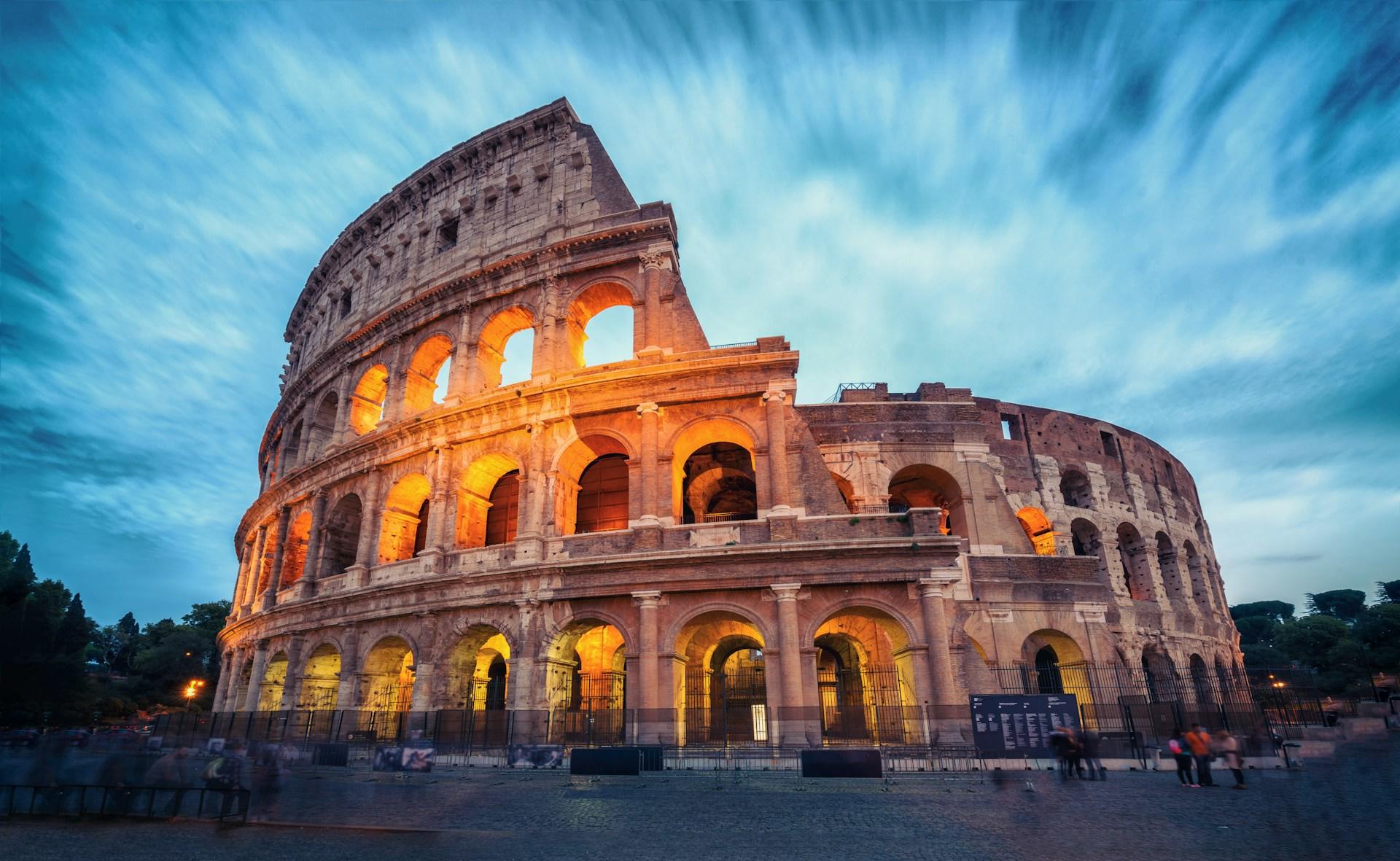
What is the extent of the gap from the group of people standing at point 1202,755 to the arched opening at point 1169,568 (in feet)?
60.6

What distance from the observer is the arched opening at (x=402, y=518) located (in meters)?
20.3

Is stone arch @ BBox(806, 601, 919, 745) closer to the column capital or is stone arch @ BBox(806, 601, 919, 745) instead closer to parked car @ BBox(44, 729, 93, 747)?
the column capital

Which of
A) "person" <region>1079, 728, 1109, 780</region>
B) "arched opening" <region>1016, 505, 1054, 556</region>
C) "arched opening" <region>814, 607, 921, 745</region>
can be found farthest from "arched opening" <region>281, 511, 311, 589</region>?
"arched opening" <region>1016, 505, 1054, 556</region>

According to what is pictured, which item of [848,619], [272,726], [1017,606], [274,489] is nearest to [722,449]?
[848,619]

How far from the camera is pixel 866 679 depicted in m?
19.5

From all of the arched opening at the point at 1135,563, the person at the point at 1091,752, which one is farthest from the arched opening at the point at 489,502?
the arched opening at the point at 1135,563

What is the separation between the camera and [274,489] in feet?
→ 82.8

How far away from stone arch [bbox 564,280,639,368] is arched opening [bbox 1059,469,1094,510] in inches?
682

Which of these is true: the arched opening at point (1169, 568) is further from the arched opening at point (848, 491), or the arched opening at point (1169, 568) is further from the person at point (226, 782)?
the person at point (226, 782)

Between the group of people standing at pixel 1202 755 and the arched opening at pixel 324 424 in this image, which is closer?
the group of people standing at pixel 1202 755

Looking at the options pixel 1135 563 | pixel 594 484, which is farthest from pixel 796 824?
pixel 1135 563

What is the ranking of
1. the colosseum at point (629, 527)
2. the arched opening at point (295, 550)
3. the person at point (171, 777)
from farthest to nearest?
the arched opening at point (295, 550), the colosseum at point (629, 527), the person at point (171, 777)

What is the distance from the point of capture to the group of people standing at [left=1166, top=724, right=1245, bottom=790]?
10.2 meters

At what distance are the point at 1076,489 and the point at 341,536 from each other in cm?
2677
